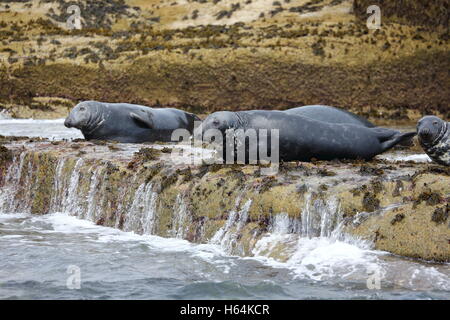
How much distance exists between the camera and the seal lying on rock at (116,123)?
45.7 ft

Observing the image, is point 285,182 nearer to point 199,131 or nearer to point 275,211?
point 275,211

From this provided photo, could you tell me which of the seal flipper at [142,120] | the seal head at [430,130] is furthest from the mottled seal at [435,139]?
the seal flipper at [142,120]

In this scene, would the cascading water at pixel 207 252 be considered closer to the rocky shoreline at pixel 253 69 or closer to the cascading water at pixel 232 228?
the cascading water at pixel 232 228

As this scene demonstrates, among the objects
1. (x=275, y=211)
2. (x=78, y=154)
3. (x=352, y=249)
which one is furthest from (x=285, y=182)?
(x=78, y=154)

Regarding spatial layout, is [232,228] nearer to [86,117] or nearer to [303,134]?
[303,134]

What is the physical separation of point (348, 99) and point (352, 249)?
65.7 feet

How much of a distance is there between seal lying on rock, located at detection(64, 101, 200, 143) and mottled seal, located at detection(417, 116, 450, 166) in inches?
236

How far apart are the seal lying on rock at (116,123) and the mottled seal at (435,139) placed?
6004 mm

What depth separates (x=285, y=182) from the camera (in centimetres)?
836

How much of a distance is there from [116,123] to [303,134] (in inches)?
213

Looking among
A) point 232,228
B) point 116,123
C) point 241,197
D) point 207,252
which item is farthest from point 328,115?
point 207,252

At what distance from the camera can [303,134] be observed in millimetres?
9852

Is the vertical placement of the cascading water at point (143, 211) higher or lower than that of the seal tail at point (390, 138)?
lower

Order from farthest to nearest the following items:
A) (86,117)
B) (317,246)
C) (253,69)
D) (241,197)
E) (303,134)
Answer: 1. (253,69)
2. (86,117)
3. (303,134)
4. (241,197)
5. (317,246)
